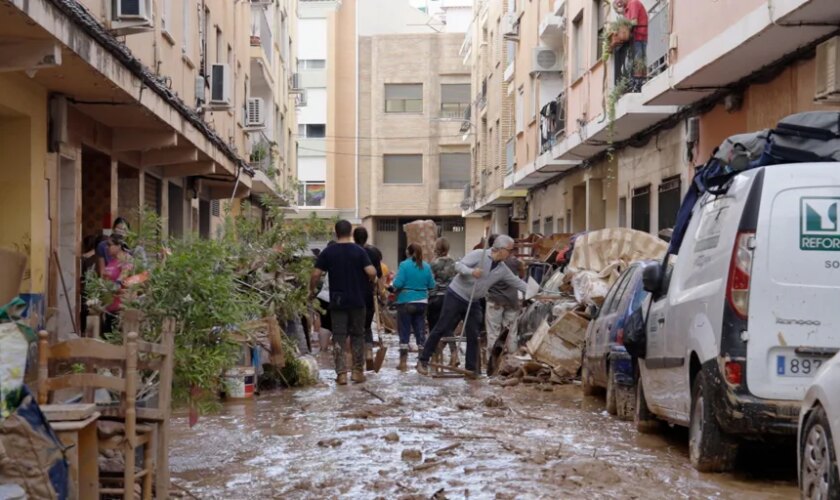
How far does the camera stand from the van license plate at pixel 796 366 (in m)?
7.42

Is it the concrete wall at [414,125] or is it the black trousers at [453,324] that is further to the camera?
the concrete wall at [414,125]

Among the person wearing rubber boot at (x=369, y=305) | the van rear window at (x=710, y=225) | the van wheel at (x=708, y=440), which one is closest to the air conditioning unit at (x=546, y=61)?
the person wearing rubber boot at (x=369, y=305)

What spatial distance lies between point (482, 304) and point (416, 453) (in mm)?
8549

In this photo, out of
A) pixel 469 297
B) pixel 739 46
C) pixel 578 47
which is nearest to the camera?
pixel 739 46

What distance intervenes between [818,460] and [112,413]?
362cm

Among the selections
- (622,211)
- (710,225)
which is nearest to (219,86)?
(622,211)

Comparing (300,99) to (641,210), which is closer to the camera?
(641,210)

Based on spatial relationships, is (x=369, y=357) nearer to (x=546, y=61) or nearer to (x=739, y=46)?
(x=739, y=46)

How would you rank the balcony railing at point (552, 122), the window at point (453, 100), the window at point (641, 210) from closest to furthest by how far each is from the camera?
the window at point (641, 210) → the balcony railing at point (552, 122) → the window at point (453, 100)

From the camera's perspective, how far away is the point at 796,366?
7453mm

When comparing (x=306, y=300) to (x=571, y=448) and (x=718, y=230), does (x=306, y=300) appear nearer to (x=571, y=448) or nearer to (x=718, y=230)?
(x=571, y=448)

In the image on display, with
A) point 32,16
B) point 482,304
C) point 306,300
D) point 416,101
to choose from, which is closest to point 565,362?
point 482,304

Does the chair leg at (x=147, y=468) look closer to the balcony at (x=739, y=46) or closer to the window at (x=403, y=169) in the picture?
the balcony at (x=739, y=46)

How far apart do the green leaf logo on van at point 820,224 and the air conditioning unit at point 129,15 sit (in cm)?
936
